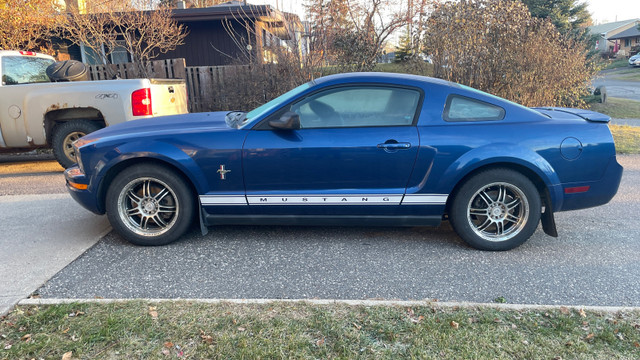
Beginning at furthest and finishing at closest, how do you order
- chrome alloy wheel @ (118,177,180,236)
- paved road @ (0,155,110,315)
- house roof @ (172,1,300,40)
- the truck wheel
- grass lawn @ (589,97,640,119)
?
1. grass lawn @ (589,97,640,119)
2. house roof @ (172,1,300,40)
3. the truck wheel
4. chrome alloy wheel @ (118,177,180,236)
5. paved road @ (0,155,110,315)

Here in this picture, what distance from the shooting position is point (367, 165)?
3.81 m

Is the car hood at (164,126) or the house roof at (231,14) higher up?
the house roof at (231,14)

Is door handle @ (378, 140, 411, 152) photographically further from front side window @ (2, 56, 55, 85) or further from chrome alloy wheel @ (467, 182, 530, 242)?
front side window @ (2, 56, 55, 85)

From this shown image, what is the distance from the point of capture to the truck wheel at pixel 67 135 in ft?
22.9

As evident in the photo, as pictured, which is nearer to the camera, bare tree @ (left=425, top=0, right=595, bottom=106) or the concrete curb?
the concrete curb

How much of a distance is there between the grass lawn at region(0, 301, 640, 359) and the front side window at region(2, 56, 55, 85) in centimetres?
574

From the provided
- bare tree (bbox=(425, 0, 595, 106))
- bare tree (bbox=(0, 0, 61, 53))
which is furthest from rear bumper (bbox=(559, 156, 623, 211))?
bare tree (bbox=(0, 0, 61, 53))

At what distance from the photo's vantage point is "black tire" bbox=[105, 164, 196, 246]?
3963mm

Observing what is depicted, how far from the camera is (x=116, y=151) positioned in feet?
12.8

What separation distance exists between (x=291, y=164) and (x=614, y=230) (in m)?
3.43

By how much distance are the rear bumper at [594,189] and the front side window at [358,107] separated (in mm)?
1564

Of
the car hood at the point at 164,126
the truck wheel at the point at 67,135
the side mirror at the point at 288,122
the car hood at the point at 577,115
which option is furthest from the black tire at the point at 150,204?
the truck wheel at the point at 67,135

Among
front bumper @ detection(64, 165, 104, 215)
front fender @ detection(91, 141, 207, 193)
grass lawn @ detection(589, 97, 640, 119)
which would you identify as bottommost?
grass lawn @ detection(589, 97, 640, 119)

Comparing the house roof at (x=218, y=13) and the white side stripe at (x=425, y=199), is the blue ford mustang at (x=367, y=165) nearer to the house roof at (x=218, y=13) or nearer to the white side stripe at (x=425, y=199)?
the white side stripe at (x=425, y=199)
